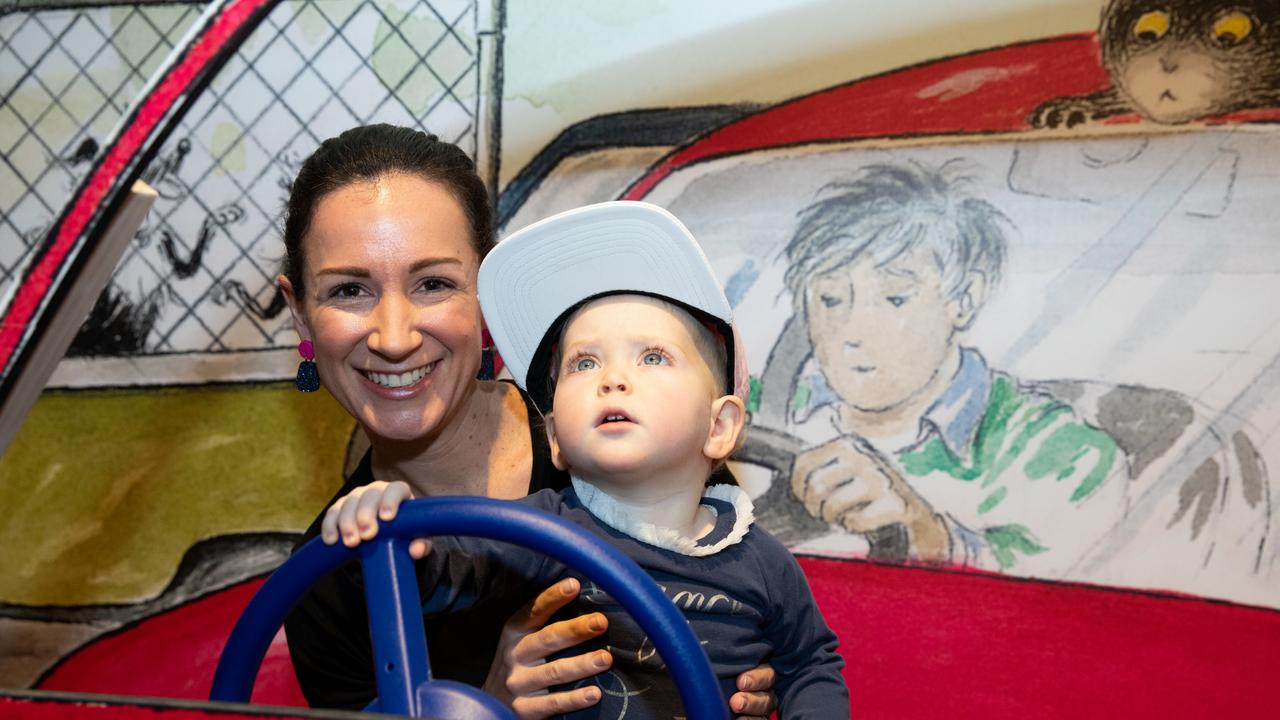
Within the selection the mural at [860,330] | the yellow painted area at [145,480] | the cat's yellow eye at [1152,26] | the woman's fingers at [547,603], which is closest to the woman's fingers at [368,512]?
the woman's fingers at [547,603]

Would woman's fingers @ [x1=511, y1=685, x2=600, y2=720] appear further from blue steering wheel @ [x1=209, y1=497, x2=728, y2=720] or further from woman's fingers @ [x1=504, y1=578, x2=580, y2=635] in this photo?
blue steering wheel @ [x1=209, y1=497, x2=728, y2=720]

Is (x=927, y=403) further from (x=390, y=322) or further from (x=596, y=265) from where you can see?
(x=390, y=322)

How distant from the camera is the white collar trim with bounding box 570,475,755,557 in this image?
1.22 m

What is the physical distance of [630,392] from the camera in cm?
117

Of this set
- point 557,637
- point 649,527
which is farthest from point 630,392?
point 557,637

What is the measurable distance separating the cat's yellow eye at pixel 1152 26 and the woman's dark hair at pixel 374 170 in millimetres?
1216

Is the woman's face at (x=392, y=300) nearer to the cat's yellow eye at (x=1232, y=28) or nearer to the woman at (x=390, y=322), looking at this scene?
the woman at (x=390, y=322)

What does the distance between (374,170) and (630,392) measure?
53 centimetres

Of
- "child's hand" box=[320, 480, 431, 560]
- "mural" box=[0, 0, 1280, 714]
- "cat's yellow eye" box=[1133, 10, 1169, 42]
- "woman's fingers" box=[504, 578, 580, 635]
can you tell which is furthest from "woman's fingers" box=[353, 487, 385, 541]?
"cat's yellow eye" box=[1133, 10, 1169, 42]

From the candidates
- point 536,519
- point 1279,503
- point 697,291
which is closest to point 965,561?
point 1279,503

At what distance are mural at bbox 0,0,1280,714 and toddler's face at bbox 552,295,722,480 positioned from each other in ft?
2.60

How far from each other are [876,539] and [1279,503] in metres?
0.69

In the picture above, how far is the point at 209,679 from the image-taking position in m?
2.03

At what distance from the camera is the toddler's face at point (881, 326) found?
203 centimetres
